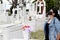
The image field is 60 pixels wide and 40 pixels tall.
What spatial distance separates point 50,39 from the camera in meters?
2.67

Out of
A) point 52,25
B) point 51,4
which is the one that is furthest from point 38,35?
point 51,4

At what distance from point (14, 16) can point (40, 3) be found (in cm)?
29

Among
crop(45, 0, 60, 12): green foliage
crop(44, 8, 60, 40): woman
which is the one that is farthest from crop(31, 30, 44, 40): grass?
crop(45, 0, 60, 12): green foliage

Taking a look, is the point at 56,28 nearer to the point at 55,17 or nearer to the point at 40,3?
the point at 55,17

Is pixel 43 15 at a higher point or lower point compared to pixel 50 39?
higher

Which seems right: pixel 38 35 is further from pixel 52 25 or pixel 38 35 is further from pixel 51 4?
pixel 51 4

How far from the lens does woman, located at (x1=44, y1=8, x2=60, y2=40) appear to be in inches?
104

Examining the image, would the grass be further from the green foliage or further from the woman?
the green foliage

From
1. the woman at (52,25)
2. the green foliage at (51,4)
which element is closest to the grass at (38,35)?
the woman at (52,25)

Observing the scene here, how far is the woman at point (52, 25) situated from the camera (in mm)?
2639

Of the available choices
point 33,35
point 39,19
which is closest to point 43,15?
point 39,19

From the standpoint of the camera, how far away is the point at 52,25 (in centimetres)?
265

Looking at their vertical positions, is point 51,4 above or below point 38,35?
above

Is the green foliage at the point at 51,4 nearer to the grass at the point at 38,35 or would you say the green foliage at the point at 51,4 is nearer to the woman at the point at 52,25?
the woman at the point at 52,25
